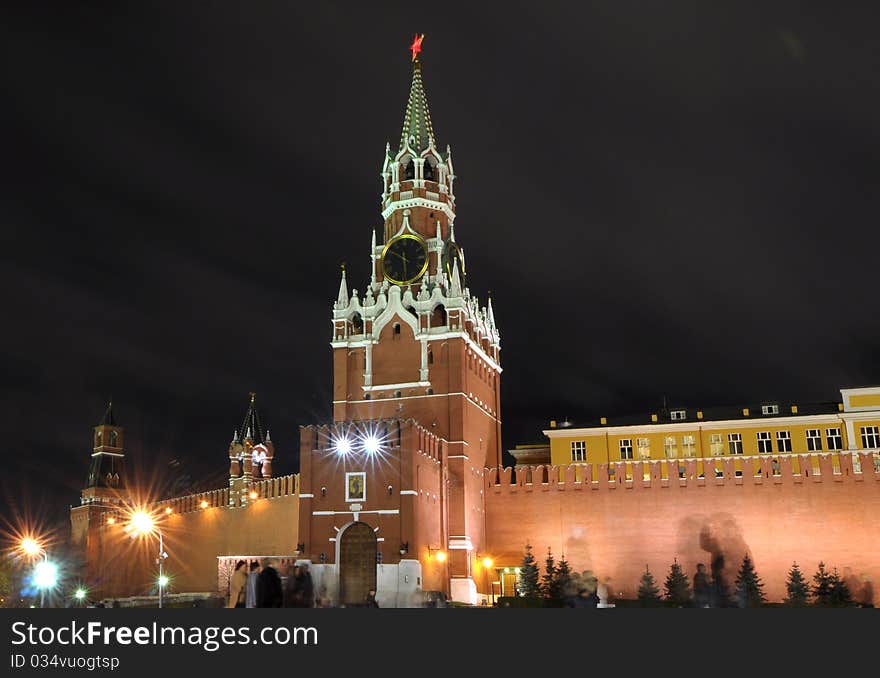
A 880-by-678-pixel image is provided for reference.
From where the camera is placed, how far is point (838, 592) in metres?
56.0

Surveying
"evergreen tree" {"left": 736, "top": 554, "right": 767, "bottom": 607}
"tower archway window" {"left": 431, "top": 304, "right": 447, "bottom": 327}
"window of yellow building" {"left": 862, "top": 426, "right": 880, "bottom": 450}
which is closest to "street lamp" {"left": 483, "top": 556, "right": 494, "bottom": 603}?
"evergreen tree" {"left": 736, "top": 554, "right": 767, "bottom": 607}

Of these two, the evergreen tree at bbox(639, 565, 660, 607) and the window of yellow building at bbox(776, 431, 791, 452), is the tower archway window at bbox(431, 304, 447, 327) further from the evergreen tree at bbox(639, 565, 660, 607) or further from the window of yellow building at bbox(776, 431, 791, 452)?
the window of yellow building at bbox(776, 431, 791, 452)

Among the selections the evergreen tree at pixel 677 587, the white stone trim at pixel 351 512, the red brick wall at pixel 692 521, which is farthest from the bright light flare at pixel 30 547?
the evergreen tree at pixel 677 587

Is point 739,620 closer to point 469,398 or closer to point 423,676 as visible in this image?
point 423,676

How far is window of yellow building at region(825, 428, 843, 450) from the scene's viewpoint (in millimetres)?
71438

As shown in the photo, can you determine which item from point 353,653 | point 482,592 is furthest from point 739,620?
point 482,592

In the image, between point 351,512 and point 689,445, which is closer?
point 351,512

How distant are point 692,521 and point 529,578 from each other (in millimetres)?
10700

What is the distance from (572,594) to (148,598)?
29.1 meters

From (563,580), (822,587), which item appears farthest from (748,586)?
(563,580)

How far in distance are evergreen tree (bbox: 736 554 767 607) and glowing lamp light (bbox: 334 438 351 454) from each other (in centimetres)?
2349

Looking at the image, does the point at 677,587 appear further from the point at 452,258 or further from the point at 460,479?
the point at 452,258

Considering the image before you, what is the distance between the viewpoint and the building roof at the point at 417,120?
7500 cm

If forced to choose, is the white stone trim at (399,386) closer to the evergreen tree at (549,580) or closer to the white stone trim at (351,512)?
the white stone trim at (351,512)
